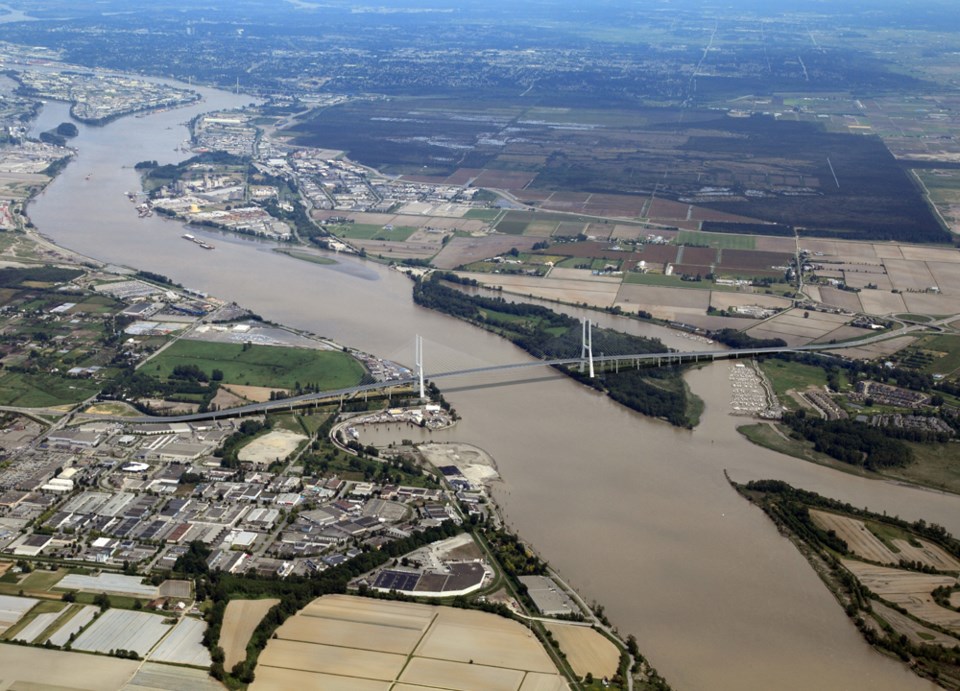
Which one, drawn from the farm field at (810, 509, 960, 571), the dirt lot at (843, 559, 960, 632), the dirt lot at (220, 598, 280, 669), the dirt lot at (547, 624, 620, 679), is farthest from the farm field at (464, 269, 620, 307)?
the dirt lot at (220, 598, 280, 669)

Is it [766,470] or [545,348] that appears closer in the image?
[766,470]

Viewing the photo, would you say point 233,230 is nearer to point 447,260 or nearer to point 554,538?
point 447,260

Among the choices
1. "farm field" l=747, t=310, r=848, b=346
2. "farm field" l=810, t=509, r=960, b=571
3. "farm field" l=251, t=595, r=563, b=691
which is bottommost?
"farm field" l=251, t=595, r=563, b=691

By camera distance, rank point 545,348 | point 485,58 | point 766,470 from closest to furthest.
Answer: point 766,470
point 545,348
point 485,58

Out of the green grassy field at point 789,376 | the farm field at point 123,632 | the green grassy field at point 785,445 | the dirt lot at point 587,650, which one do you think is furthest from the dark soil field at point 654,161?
the farm field at point 123,632

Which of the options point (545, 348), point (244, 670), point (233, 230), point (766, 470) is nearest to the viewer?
point (244, 670)

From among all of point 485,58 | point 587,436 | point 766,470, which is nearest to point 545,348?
point 587,436

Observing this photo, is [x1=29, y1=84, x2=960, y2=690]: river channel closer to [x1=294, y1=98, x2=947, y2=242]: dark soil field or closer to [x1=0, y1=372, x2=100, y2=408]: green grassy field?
[x1=0, y1=372, x2=100, y2=408]: green grassy field
